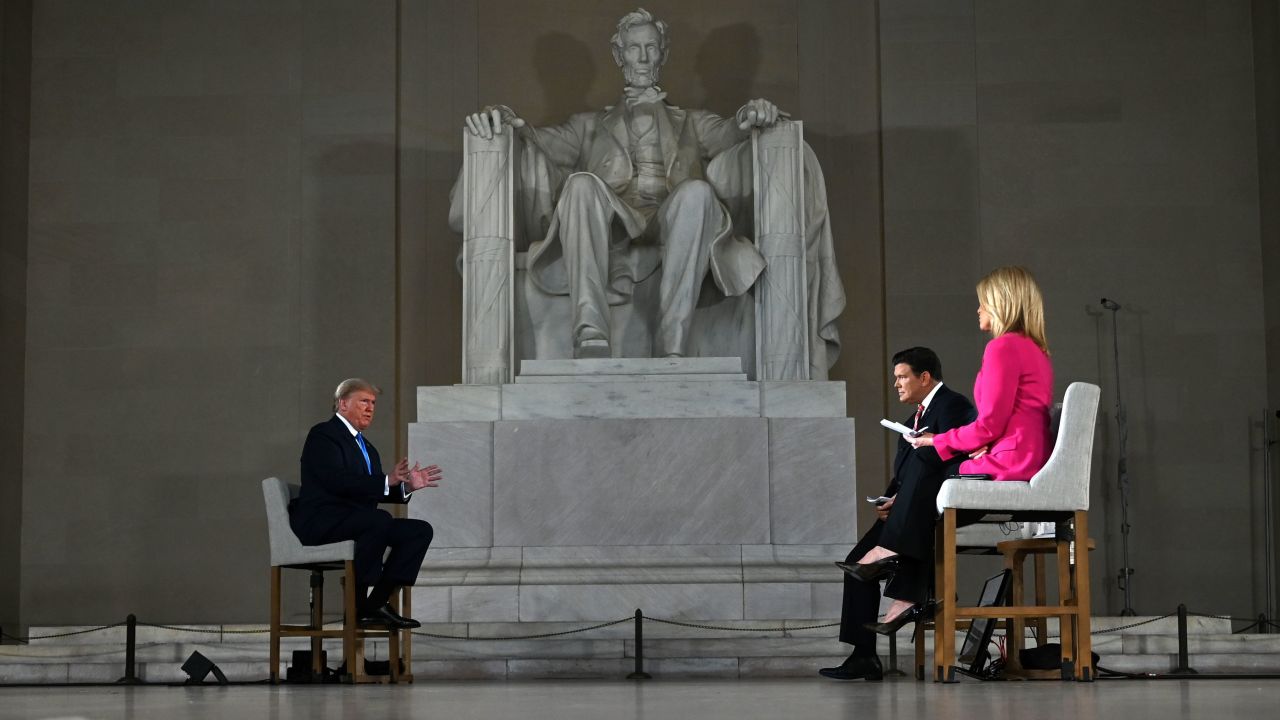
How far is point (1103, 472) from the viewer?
9188 millimetres

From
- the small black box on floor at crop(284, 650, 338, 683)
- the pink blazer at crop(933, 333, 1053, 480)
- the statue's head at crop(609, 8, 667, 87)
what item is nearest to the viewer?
the pink blazer at crop(933, 333, 1053, 480)

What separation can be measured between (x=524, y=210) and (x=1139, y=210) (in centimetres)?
394

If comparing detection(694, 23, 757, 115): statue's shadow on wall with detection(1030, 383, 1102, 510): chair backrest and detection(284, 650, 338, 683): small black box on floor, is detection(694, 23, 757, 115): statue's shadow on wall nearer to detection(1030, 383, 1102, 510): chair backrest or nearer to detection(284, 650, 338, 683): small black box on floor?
detection(284, 650, 338, 683): small black box on floor

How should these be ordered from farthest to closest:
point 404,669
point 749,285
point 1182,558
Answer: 1. point 1182,558
2. point 749,285
3. point 404,669

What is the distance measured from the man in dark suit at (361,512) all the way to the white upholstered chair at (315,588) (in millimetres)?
40

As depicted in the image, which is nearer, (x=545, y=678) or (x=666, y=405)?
(x=545, y=678)

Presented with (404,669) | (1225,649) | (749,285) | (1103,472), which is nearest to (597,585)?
(404,669)

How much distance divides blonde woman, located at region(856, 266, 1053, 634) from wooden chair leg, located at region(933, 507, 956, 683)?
0.21 m

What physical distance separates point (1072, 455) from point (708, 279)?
317cm

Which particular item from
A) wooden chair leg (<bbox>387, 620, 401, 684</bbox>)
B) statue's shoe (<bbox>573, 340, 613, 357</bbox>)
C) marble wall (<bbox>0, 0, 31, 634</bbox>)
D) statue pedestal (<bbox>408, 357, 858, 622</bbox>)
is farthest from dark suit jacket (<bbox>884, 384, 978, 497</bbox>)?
marble wall (<bbox>0, 0, 31, 634</bbox>)

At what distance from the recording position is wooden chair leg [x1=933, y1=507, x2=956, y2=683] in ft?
14.4

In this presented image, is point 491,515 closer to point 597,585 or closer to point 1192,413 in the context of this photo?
point 597,585

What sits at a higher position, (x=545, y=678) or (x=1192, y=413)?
(x=1192, y=413)

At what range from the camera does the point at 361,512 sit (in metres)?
5.67
